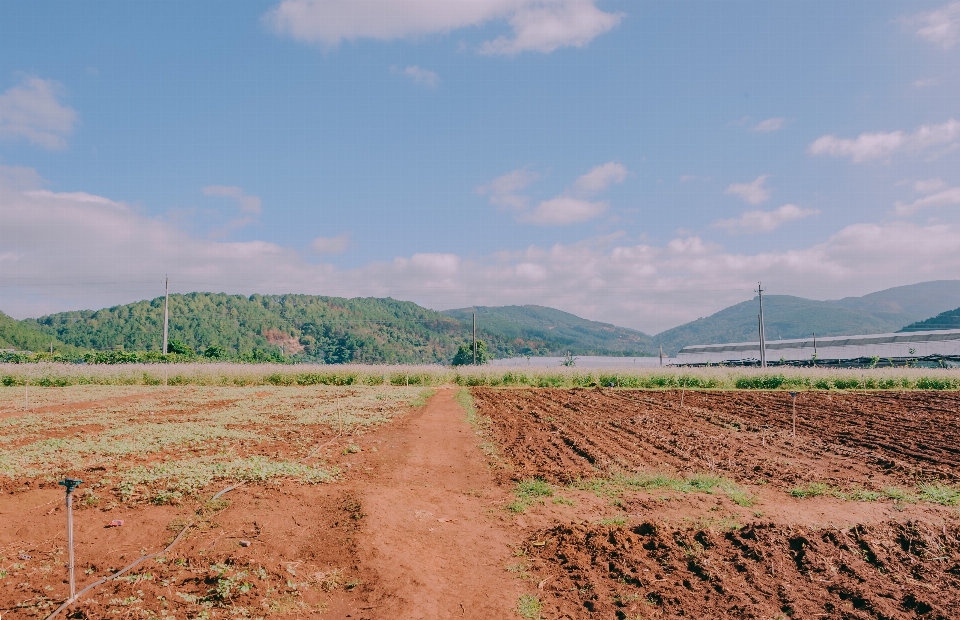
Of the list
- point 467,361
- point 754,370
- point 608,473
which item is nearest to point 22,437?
point 608,473

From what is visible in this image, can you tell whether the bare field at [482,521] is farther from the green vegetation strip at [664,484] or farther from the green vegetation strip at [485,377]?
the green vegetation strip at [485,377]

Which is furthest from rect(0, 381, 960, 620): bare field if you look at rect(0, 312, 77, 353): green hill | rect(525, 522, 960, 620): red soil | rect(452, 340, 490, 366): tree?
rect(0, 312, 77, 353): green hill

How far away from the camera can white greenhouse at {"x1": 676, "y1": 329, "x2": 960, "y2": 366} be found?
49181 mm

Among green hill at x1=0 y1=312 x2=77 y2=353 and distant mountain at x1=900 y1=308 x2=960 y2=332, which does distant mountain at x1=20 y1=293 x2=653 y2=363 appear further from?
distant mountain at x1=900 y1=308 x2=960 y2=332

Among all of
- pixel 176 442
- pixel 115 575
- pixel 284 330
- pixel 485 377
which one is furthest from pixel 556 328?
pixel 115 575

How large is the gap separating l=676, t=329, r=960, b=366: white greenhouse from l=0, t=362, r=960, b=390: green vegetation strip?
17.4 metres

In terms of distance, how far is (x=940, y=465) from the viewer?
998 centimetres

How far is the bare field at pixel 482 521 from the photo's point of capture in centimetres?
460

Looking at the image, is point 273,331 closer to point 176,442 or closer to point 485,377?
point 485,377

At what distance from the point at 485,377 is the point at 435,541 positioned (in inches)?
972

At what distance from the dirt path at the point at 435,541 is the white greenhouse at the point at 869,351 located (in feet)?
144

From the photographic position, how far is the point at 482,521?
679cm

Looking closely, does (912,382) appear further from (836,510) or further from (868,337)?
(868,337)

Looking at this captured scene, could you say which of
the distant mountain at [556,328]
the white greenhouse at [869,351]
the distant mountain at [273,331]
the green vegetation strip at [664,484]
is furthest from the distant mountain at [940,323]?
the green vegetation strip at [664,484]
